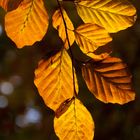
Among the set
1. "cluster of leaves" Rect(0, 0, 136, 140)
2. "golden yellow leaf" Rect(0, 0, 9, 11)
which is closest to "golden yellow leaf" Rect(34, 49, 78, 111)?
"cluster of leaves" Rect(0, 0, 136, 140)

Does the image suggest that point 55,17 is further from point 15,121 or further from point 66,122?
point 15,121

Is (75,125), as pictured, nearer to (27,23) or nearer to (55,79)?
(55,79)

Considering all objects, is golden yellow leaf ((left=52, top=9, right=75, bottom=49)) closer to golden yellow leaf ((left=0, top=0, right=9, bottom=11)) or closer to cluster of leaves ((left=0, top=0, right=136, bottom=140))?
cluster of leaves ((left=0, top=0, right=136, bottom=140))

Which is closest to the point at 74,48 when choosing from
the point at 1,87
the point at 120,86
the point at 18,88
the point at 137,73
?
the point at 137,73

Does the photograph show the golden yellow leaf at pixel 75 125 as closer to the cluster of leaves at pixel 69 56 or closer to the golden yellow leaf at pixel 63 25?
the cluster of leaves at pixel 69 56

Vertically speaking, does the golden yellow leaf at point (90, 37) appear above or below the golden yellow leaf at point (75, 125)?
above

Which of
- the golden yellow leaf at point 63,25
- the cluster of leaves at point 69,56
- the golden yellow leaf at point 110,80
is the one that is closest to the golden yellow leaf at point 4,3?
the cluster of leaves at point 69,56

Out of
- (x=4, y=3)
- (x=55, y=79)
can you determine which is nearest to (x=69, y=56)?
(x=55, y=79)
